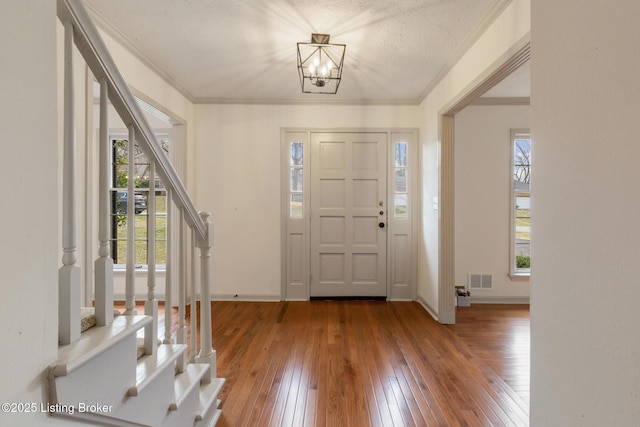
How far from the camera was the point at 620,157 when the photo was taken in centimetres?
73

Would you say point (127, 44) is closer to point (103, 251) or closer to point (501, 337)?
point (103, 251)

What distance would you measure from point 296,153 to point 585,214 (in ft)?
10.4

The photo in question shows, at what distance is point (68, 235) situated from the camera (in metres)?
0.79

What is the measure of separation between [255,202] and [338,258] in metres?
1.25

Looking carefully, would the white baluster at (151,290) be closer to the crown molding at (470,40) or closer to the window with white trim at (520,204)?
the crown molding at (470,40)

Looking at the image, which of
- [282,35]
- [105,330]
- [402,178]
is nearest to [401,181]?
[402,178]

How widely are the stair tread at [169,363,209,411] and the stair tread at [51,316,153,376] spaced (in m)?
0.49

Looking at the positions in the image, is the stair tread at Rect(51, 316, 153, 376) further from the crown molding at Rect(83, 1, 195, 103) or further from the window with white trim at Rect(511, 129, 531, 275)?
the window with white trim at Rect(511, 129, 531, 275)

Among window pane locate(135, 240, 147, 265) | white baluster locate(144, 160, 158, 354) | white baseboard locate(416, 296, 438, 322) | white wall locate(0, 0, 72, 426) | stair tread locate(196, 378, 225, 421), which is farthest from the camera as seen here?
window pane locate(135, 240, 147, 265)

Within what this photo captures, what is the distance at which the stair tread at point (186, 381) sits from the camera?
126 cm

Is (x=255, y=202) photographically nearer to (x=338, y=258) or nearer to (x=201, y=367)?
(x=338, y=258)

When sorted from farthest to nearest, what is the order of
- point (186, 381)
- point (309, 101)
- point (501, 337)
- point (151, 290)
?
point (309, 101), point (501, 337), point (186, 381), point (151, 290)

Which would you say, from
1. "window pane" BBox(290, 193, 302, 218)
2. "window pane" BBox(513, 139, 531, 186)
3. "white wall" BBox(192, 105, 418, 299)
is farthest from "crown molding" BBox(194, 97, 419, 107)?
"window pane" BBox(513, 139, 531, 186)

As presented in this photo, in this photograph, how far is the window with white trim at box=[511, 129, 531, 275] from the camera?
3.63 m
